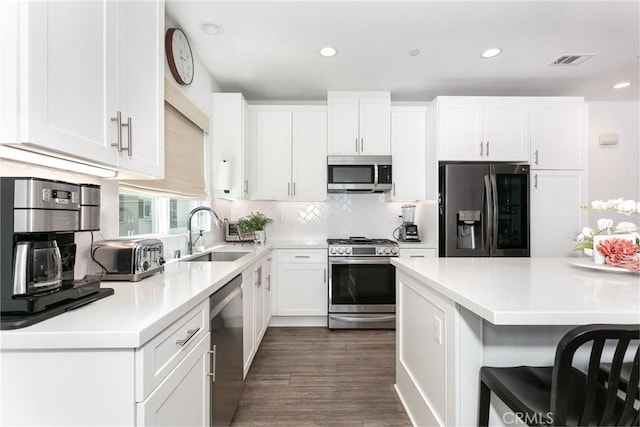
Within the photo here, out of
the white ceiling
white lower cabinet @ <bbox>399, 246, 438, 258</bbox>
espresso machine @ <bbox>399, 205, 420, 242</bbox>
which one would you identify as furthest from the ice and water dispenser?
the white ceiling

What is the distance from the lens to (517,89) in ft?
11.2

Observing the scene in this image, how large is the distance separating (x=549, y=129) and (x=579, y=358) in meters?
2.79

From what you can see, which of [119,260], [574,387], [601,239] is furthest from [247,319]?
[601,239]

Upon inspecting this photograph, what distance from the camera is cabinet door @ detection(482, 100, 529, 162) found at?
Result: 3.23 meters

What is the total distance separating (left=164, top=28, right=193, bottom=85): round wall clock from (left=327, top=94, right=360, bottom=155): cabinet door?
1500mm

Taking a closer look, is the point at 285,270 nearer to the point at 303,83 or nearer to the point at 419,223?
the point at 419,223

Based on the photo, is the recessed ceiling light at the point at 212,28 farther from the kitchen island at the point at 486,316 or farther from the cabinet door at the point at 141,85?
the kitchen island at the point at 486,316

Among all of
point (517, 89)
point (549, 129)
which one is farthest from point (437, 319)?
point (517, 89)

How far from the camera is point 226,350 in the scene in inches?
61.1

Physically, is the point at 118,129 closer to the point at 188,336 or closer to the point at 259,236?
the point at 188,336

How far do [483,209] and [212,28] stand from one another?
2936mm

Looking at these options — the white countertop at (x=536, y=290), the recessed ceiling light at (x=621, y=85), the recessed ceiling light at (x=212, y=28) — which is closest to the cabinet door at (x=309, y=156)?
the recessed ceiling light at (x=212, y=28)

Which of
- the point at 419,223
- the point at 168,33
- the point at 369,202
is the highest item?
the point at 168,33

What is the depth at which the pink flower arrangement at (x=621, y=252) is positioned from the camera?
1427 millimetres
